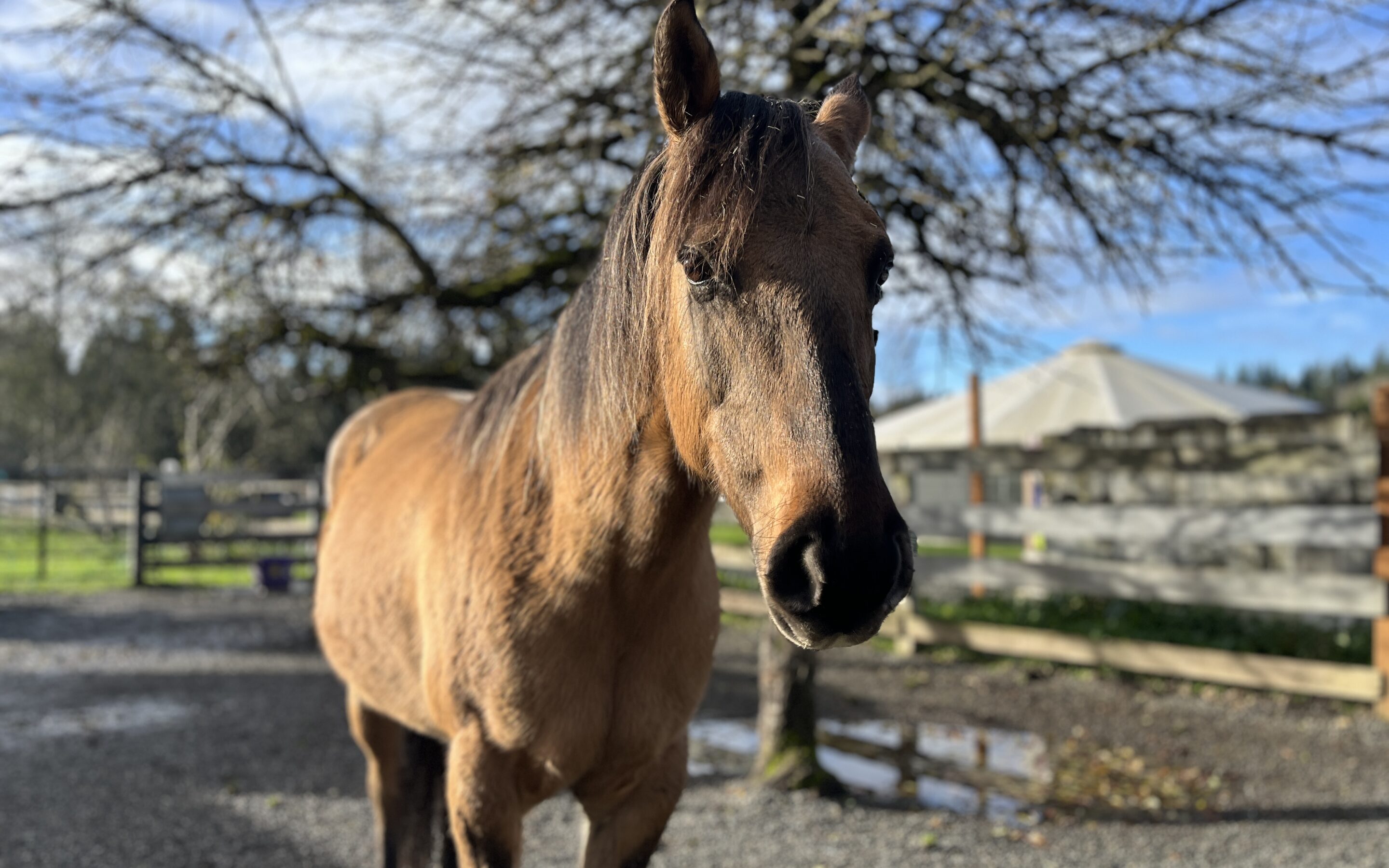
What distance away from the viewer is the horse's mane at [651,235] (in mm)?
1436

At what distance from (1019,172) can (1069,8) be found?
88cm

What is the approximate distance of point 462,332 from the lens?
6949 mm

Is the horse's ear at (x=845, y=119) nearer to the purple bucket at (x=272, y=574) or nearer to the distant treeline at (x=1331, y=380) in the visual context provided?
the purple bucket at (x=272, y=574)

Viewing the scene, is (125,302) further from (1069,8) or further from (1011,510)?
(1011,510)

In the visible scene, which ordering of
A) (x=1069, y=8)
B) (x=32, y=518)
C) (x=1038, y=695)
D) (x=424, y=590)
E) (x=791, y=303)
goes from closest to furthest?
(x=791, y=303) < (x=424, y=590) < (x=1069, y=8) < (x=1038, y=695) < (x=32, y=518)

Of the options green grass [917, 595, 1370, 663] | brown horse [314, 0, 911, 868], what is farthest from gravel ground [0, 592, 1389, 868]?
brown horse [314, 0, 911, 868]

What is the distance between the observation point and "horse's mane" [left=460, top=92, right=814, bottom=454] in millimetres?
1436

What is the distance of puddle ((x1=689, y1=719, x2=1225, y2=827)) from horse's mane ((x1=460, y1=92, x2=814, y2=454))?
356cm

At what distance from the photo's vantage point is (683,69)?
1544 mm

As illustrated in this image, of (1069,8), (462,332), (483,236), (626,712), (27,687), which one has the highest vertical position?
(1069,8)

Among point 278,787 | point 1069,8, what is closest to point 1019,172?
point 1069,8

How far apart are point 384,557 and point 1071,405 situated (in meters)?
10.8

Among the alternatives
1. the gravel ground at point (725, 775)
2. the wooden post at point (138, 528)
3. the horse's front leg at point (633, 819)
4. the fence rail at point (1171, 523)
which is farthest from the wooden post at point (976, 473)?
the wooden post at point (138, 528)

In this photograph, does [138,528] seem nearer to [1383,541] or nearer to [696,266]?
[696,266]
